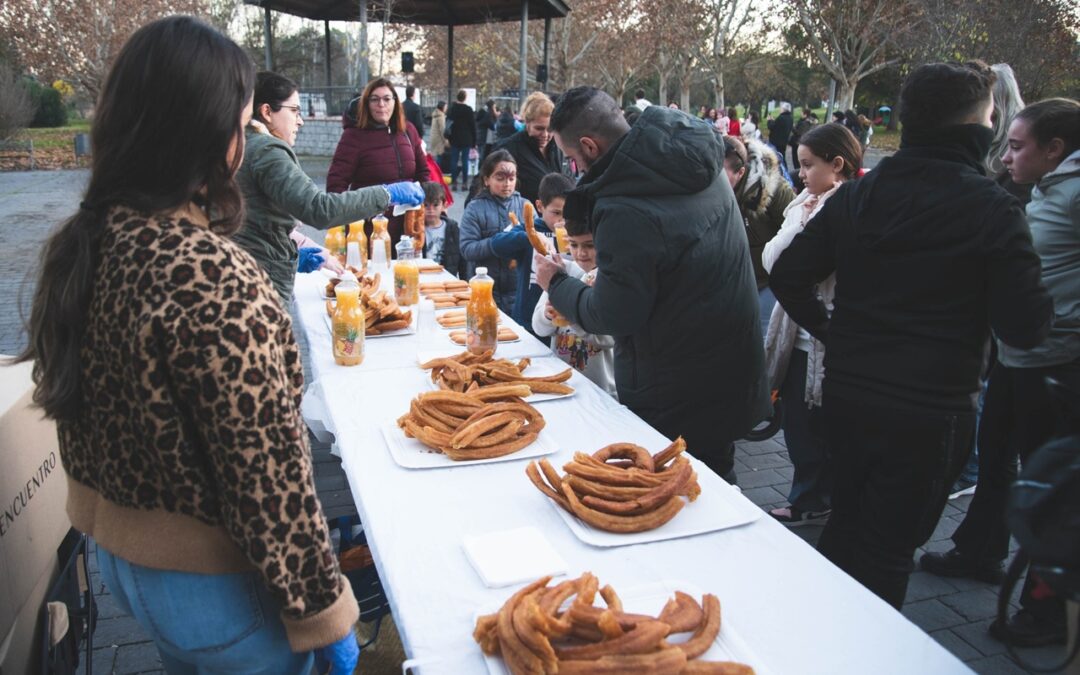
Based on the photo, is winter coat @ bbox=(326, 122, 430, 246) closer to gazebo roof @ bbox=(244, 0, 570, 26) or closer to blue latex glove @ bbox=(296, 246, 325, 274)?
blue latex glove @ bbox=(296, 246, 325, 274)

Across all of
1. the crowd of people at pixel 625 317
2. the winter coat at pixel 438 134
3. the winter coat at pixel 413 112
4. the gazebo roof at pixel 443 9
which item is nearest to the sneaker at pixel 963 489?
the crowd of people at pixel 625 317

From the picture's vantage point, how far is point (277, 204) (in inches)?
137

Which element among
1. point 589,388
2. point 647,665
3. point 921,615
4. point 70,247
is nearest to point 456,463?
point 589,388

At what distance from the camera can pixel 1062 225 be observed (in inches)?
112

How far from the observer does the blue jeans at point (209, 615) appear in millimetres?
1436

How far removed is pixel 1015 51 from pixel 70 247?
2108 centimetres

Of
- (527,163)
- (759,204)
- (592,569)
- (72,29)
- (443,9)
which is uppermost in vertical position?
(72,29)

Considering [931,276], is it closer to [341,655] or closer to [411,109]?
[341,655]

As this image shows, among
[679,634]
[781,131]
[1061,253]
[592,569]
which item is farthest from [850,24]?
[679,634]

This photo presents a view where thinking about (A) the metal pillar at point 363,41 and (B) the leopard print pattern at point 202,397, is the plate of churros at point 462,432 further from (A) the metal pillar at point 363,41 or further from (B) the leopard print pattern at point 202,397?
(A) the metal pillar at point 363,41

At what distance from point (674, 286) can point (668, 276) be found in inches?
1.5

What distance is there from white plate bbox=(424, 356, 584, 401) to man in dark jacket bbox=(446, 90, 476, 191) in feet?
43.2

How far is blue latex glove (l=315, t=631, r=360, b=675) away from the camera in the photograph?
Answer: 1550mm

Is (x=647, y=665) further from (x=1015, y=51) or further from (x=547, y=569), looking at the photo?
(x=1015, y=51)
